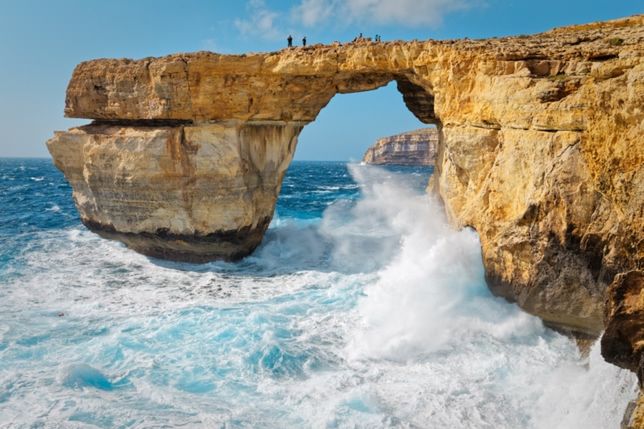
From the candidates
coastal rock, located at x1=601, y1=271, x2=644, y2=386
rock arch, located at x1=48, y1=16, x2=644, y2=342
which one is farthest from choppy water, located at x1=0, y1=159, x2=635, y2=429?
rock arch, located at x1=48, y1=16, x2=644, y2=342

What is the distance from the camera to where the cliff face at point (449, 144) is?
788 centimetres

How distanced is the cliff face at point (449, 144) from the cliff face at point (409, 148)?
77869 mm

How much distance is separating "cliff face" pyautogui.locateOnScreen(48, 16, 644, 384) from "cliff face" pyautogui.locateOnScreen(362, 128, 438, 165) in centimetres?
7787

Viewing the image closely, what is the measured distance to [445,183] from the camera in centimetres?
1405

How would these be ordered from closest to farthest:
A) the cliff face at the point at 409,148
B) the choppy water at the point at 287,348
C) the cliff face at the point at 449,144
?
the choppy water at the point at 287,348
the cliff face at the point at 449,144
the cliff face at the point at 409,148

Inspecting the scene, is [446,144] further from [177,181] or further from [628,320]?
[177,181]

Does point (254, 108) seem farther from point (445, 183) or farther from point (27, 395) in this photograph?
point (27, 395)

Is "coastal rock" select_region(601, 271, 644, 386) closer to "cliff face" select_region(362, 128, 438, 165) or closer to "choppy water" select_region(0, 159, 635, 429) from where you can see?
"choppy water" select_region(0, 159, 635, 429)

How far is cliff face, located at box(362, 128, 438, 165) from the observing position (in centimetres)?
9350

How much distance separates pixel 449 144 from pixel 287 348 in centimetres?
707

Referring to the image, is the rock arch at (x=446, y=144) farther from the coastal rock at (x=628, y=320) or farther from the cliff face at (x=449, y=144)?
the coastal rock at (x=628, y=320)

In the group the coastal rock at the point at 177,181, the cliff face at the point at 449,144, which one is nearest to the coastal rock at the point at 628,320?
the cliff face at the point at 449,144

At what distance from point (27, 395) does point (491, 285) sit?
397 inches

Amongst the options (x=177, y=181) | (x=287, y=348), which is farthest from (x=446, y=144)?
(x=177, y=181)
